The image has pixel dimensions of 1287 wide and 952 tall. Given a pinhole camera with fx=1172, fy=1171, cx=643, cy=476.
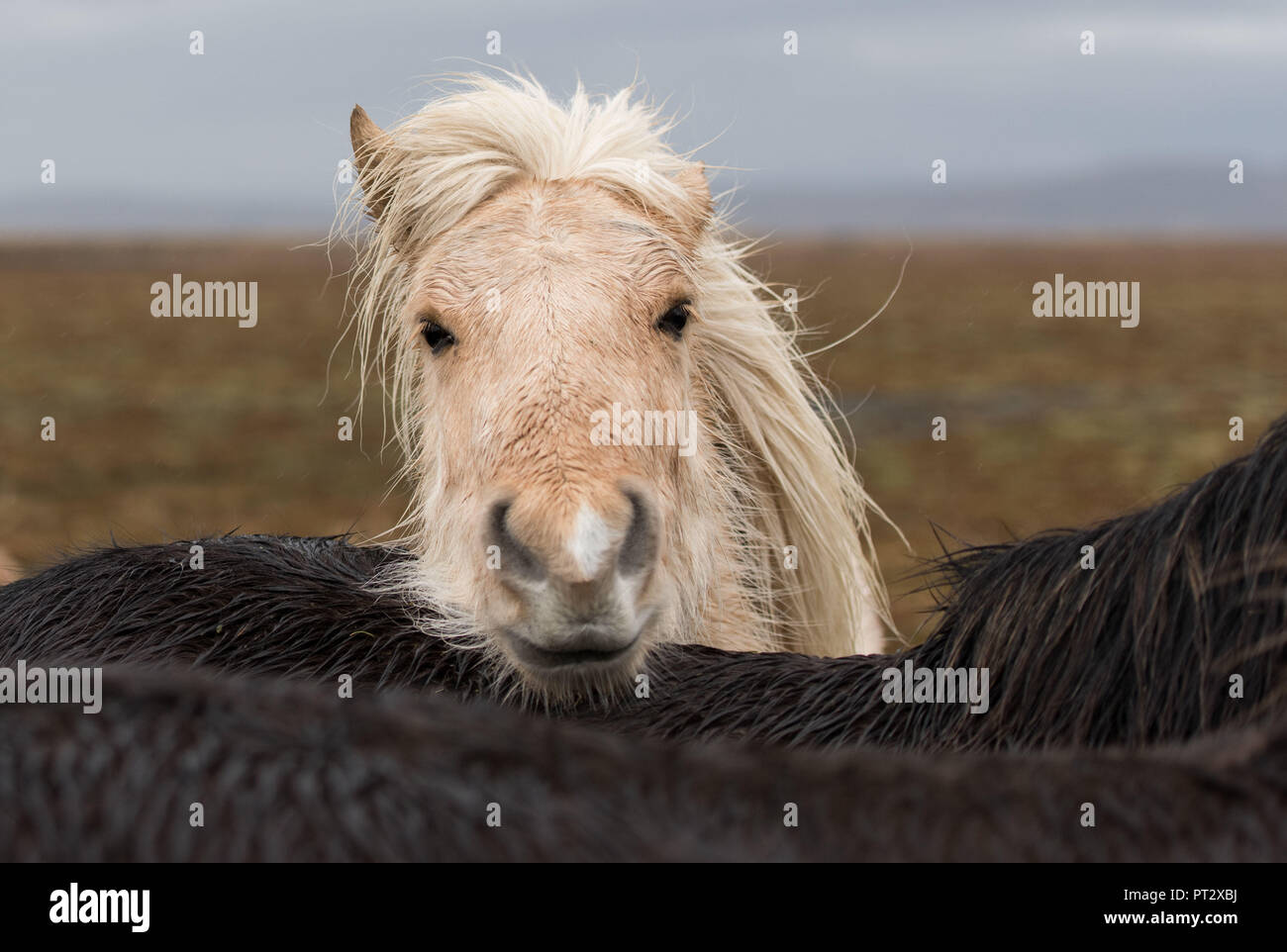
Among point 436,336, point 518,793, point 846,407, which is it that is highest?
point 846,407

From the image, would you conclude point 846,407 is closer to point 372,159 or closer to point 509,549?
point 372,159

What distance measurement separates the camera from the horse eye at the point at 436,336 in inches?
141

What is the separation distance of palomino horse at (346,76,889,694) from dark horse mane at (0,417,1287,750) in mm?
210

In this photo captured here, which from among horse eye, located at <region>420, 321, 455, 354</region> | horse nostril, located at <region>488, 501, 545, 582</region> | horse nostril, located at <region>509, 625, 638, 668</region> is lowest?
horse nostril, located at <region>509, 625, 638, 668</region>

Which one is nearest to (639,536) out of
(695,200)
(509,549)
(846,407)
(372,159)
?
(509,549)

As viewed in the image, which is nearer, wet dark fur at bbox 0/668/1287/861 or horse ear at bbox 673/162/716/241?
wet dark fur at bbox 0/668/1287/861

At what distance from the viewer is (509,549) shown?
2.85m

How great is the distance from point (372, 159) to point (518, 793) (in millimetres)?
3174

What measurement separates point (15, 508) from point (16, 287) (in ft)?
195

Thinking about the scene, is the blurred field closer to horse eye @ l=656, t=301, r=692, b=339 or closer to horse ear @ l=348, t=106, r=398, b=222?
horse ear @ l=348, t=106, r=398, b=222

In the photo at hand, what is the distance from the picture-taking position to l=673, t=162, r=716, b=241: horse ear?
4082 millimetres

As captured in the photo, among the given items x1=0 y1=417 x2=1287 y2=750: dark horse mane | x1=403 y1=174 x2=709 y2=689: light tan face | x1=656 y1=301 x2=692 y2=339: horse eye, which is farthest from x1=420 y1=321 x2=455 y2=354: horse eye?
x1=0 y1=417 x2=1287 y2=750: dark horse mane
